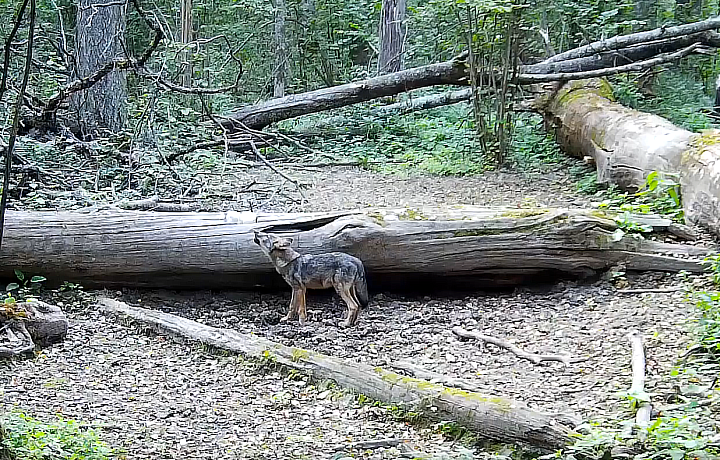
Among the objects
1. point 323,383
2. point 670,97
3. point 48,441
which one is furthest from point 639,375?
point 670,97

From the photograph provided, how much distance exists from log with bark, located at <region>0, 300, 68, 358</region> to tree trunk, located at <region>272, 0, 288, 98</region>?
1171 cm

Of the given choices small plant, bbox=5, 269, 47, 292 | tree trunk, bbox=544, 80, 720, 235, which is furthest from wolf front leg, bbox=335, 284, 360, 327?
tree trunk, bbox=544, 80, 720, 235

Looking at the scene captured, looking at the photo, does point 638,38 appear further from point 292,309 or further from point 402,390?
point 402,390

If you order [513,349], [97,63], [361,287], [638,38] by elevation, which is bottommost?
[513,349]

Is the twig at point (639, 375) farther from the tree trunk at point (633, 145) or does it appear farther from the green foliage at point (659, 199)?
the green foliage at point (659, 199)

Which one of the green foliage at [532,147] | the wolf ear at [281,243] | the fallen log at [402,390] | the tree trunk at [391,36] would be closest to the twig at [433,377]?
the fallen log at [402,390]

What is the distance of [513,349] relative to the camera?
17.8ft

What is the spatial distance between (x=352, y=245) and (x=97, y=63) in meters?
5.90

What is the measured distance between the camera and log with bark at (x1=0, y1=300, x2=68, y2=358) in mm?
5352

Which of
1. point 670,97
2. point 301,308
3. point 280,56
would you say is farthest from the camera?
point 280,56

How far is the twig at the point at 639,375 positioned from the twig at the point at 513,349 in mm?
354

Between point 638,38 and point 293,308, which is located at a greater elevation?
point 638,38

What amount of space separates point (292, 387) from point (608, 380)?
1949 millimetres

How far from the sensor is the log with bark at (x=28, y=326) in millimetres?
5352
